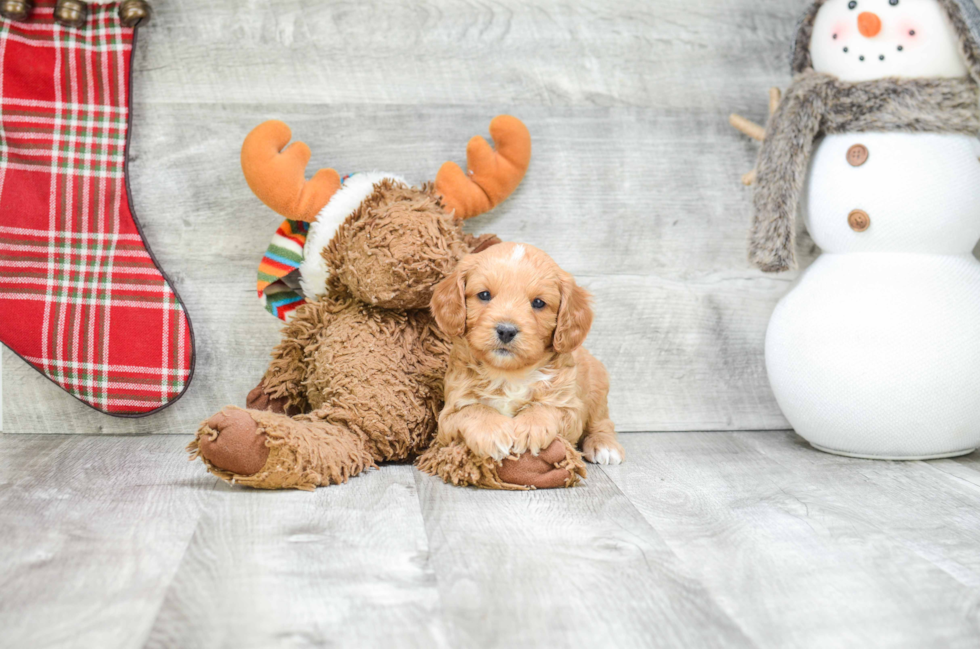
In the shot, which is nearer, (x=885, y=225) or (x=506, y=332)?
(x=506, y=332)

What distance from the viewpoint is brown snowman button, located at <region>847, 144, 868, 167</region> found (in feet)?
4.97

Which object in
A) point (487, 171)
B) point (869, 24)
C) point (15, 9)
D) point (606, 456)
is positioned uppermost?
point (869, 24)

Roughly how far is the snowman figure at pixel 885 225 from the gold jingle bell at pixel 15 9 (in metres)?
1.43

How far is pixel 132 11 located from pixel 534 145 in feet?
2.70

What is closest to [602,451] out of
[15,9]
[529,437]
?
[529,437]

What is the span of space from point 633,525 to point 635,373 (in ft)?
2.18

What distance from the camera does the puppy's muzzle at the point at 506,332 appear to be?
49.1 inches

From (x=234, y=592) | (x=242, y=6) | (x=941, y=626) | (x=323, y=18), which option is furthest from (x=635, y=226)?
(x=234, y=592)

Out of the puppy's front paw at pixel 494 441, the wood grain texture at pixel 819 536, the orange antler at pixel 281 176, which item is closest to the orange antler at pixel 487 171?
the orange antler at pixel 281 176

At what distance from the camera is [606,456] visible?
1507mm

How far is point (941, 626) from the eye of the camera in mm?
888

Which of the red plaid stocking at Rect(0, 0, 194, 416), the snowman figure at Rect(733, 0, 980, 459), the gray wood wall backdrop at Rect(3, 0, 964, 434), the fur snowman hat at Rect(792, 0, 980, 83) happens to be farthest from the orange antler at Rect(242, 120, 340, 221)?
the fur snowman hat at Rect(792, 0, 980, 83)

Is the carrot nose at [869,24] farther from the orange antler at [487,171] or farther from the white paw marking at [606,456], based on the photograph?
the white paw marking at [606,456]

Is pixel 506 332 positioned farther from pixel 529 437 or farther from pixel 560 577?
pixel 560 577
